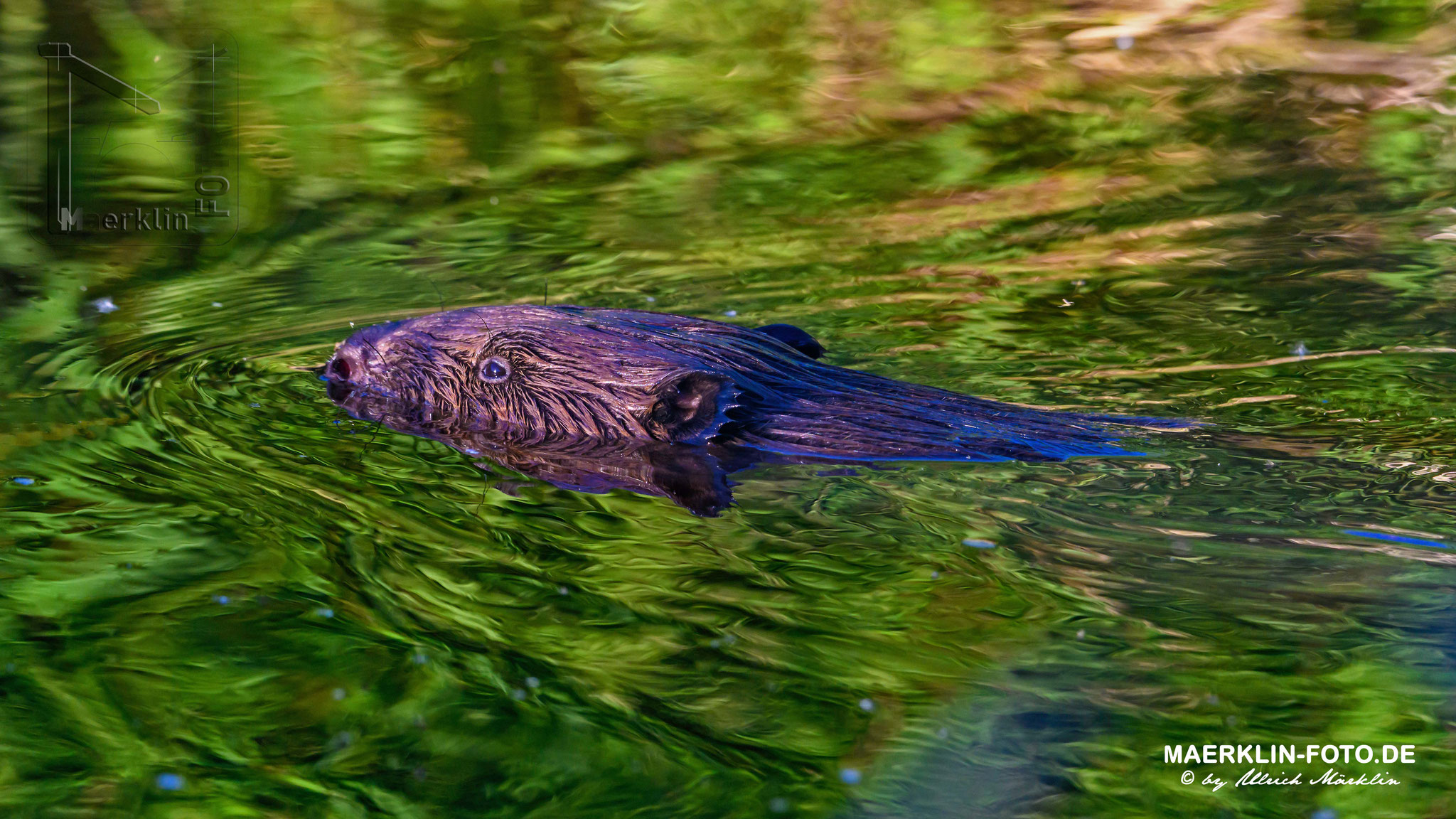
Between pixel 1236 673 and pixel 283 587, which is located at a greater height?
pixel 1236 673

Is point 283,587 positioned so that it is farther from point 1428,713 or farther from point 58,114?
point 58,114

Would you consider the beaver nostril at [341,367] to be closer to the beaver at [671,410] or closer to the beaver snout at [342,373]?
the beaver snout at [342,373]

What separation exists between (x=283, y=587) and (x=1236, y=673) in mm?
2850

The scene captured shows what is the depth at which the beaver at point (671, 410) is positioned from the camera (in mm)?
4961

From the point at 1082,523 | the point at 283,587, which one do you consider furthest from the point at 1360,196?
the point at 283,587

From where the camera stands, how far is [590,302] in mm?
7059

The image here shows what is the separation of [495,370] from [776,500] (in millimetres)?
1197

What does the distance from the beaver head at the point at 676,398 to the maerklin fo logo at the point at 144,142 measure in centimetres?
364

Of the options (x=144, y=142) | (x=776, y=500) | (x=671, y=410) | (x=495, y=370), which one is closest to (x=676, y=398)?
(x=671, y=410)

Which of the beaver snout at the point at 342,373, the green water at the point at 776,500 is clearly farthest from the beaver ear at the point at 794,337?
the beaver snout at the point at 342,373

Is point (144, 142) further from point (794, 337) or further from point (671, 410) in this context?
point (671, 410)

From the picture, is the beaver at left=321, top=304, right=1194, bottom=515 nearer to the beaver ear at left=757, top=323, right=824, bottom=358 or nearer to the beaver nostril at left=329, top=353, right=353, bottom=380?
the beaver ear at left=757, top=323, right=824, bottom=358

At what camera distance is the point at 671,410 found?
16.4 ft

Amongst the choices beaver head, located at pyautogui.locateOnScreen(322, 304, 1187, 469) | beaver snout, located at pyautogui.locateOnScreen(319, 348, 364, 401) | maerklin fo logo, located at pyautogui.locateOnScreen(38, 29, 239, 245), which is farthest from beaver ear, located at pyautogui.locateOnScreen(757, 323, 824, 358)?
maerklin fo logo, located at pyautogui.locateOnScreen(38, 29, 239, 245)
